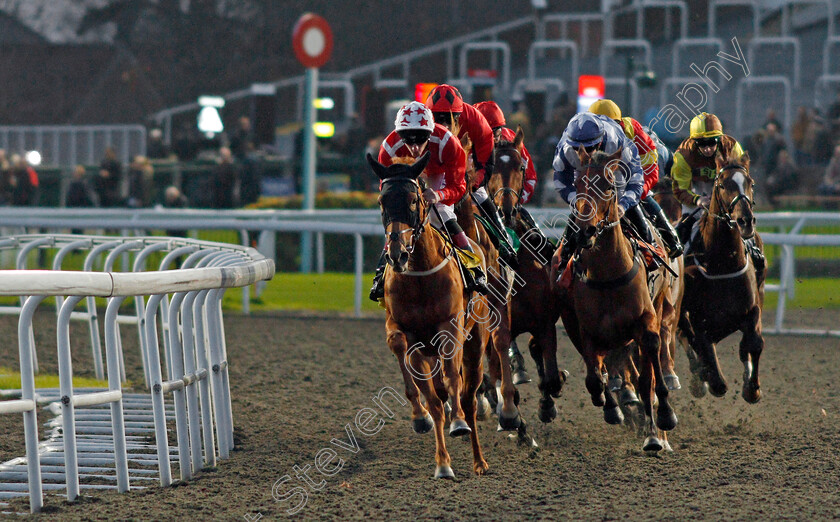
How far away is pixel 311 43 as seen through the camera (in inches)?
573

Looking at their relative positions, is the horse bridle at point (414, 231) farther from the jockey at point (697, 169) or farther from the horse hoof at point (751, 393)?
the horse hoof at point (751, 393)

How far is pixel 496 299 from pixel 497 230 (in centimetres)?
39

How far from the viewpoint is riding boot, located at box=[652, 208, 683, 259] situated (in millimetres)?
6895

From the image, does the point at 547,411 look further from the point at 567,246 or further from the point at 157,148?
the point at 157,148

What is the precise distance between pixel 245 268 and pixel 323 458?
1.01 metres

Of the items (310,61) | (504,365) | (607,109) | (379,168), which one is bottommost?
(504,365)

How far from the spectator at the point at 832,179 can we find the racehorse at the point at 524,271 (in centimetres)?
828

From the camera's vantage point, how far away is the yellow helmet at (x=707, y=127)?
730 centimetres

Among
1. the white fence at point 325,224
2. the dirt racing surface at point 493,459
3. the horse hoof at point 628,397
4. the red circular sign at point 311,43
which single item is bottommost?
the dirt racing surface at point 493,459

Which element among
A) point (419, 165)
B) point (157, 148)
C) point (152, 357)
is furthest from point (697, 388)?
point (157, 148)

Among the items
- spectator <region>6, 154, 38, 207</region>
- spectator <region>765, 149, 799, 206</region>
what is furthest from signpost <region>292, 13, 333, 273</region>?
spectator <region>765, 149, 799, 206</region>

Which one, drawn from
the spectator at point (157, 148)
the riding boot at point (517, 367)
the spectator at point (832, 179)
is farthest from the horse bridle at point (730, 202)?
the spectator at point (157, 148)

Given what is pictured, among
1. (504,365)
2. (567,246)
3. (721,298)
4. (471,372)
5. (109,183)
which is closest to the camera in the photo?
(471,372)

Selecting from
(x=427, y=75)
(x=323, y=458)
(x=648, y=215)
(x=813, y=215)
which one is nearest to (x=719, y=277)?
(x=648, y=215)
